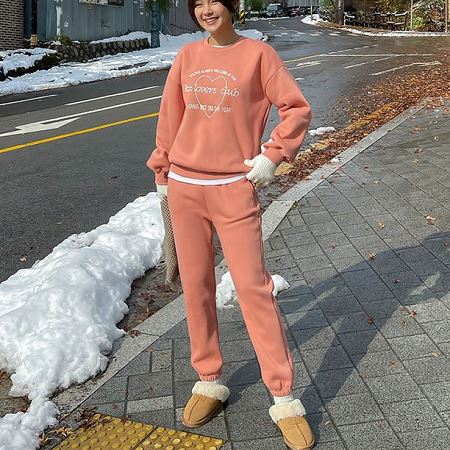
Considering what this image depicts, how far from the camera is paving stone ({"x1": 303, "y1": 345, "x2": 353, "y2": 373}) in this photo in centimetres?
367

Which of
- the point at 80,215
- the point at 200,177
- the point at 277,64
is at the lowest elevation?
the point at 80,215

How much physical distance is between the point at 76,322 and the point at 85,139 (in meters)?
6.96

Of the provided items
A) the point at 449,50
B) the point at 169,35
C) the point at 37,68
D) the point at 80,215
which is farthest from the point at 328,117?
the point at 169,35

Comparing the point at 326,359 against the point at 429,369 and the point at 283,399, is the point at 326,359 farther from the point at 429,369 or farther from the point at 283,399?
the point at 283,399

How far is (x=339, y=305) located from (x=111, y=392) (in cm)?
158

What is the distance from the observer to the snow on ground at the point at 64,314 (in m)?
3.50

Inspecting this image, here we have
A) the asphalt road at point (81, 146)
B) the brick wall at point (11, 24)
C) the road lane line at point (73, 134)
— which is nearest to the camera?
the asphalt road at point (81, 146)

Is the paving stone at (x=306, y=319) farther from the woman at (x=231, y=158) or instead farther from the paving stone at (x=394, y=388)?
the woman at (x=231, y=158)

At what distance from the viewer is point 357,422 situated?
316 centimetres

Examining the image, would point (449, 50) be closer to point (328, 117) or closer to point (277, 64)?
point (328, 117)

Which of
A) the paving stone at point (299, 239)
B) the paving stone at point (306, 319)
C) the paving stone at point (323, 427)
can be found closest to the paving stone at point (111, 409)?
the paving stone at point (323, 427)

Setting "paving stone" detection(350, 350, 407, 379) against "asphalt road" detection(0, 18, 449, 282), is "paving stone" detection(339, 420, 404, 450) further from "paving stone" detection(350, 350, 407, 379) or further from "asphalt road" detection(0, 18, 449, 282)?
"asphalt road" detection(0, 18, 449, 282)

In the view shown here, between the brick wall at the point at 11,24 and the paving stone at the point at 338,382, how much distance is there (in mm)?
21333

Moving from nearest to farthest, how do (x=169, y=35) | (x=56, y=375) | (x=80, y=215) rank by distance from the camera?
(x=56, y=375) < (x=80, y=215) < (x=169, y=35)
